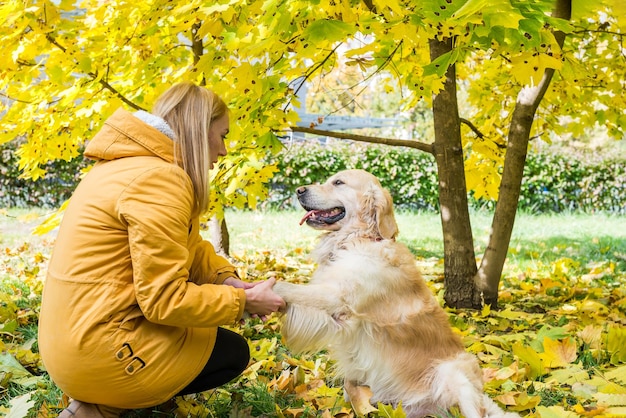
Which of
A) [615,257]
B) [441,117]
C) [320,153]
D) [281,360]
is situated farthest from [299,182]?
[281,360]

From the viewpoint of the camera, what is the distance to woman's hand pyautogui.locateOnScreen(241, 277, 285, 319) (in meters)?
2.53

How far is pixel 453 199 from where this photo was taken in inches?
183

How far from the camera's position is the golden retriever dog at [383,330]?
273 centimetres

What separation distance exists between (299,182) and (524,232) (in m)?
4.89

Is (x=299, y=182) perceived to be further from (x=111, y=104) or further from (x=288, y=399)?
(x=288, y=399)

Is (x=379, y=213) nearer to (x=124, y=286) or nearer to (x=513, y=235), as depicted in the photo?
(x=124, y=286)

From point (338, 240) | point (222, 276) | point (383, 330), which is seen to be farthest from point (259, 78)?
point (383, 330)

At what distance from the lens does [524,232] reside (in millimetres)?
10109

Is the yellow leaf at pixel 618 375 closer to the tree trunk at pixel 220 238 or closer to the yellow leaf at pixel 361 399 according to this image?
the yellow leaf at pixel 361 399

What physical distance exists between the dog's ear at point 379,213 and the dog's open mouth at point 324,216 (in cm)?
15

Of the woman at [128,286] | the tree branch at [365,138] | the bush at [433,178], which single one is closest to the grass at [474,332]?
the woman at [128,286]

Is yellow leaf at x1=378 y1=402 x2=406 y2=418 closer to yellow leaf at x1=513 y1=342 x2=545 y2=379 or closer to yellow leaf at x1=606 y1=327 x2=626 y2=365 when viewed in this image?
yellow leaf at x1=513 y1=342 x2=545 y2=379

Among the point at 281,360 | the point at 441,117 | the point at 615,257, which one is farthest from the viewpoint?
the point at 615,257

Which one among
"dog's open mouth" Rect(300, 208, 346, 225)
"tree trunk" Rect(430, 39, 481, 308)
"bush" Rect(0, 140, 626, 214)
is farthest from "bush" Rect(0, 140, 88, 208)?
"dog's open mouth" Rect(300, 208, 346, 225)
